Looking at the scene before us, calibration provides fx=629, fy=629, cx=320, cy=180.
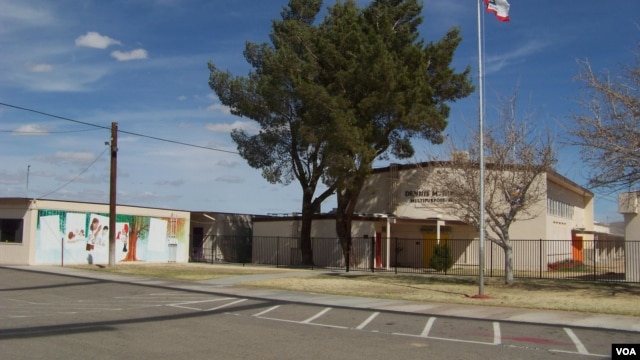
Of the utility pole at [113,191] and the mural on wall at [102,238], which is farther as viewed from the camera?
the mural on wall at [102,238]

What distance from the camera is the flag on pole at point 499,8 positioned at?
65.1ft

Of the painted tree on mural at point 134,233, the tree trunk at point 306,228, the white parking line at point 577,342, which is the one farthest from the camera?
the tree trunk at point 306,228

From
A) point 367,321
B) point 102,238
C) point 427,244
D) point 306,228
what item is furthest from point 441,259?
point 367,321

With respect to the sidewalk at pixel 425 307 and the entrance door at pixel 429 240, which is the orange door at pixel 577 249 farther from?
the sidewalk at pixel 425 307

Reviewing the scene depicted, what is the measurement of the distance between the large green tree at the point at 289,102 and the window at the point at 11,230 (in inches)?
539

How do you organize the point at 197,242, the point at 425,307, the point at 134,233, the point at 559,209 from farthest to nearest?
1. the point at 197,242
2. the point at 559,209
3. the point at 134,233
4. the point at 425,307

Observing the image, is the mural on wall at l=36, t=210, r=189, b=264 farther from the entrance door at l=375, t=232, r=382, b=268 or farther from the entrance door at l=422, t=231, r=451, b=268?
the entrance door at l=422, t=231, r=451, b=268

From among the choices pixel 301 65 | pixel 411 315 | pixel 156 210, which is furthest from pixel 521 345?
pixel 156 210

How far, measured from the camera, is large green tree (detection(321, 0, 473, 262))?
102 feet

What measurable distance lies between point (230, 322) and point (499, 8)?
1297 centimetres

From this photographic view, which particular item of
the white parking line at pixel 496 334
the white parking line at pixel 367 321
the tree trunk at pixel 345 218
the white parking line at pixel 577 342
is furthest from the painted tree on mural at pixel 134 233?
the white parking line at pixel 577 342

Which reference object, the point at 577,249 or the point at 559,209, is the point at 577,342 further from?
the point at 577,249

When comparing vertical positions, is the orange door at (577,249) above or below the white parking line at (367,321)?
above

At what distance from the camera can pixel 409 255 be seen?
4222 cm
